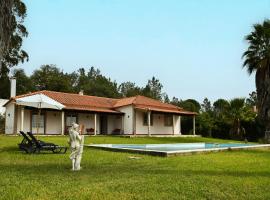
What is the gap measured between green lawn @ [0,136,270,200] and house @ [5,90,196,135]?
66.9 feet

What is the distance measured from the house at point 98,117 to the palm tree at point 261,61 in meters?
10.4

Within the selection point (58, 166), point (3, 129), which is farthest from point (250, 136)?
point (58, 166)

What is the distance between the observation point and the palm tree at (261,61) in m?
29.9

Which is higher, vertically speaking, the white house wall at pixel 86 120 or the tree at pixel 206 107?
the tree at pixel 206 107

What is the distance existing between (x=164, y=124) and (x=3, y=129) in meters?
16.5

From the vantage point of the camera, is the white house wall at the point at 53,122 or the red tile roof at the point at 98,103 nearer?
the white house wall at the point at 53,122

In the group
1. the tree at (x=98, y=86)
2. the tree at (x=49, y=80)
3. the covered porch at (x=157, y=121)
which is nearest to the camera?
the covered porch at (x=157, y=121)

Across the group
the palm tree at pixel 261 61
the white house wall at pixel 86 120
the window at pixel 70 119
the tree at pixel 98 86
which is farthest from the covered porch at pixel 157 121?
the tree at pixel 98 86

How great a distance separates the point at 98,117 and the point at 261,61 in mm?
16381

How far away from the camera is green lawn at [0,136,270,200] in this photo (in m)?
7.46

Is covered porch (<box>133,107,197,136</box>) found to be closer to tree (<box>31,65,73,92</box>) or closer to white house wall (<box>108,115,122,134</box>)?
white house wall (<box>108,115,122,134</box>)

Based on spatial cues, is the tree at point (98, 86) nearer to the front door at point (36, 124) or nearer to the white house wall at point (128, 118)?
the white house wall at point (128, 118)

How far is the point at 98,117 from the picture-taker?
37906mm

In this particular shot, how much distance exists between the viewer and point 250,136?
39469 mm
